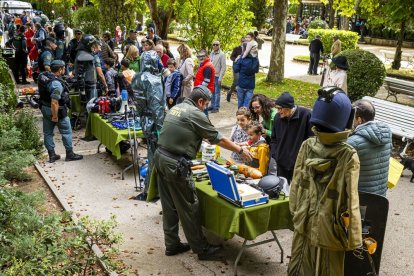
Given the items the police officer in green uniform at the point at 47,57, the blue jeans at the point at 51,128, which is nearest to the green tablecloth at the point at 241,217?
the blue jeans at the point at 51,128

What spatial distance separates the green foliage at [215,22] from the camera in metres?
16.8

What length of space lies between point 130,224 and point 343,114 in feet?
13.8

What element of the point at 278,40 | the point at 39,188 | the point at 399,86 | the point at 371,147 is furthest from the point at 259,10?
the point at 371,147

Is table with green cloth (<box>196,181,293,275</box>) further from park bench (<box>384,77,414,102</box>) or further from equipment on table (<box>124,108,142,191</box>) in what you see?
park bench (<box>384,77,414,102</box>)

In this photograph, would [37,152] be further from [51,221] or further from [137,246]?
[51,221]

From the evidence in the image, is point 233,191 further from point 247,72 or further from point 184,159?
point 247,72

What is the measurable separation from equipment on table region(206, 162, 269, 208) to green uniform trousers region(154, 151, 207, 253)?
0.38 metres

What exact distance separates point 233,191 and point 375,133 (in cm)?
160

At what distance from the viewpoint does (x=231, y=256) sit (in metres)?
6.36

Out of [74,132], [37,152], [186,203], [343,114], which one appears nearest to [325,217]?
[343,114]

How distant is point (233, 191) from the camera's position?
5.53 meters

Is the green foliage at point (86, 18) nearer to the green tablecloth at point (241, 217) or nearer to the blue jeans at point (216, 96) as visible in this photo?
the blue jeans at point (216, 96)

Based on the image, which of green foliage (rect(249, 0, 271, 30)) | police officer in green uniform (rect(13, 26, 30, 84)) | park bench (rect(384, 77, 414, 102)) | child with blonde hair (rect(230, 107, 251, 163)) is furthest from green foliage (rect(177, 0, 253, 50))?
green foliage (rect(249, 0, 271, 30))

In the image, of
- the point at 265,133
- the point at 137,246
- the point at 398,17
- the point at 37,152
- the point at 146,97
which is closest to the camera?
the point at 137,246
